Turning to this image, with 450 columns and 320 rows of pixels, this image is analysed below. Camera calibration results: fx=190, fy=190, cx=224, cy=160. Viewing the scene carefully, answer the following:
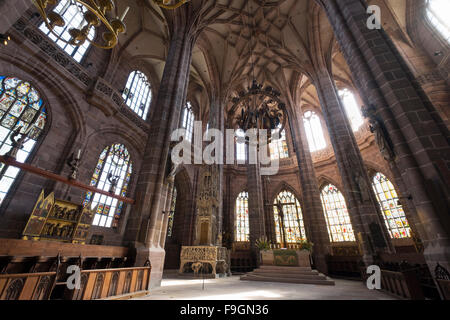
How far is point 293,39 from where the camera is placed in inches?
593

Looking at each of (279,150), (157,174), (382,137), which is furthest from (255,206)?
(382,137)

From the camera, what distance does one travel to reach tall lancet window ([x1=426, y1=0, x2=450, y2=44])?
10234mm

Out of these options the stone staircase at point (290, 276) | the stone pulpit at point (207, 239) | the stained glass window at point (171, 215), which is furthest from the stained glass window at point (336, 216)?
the stained glass window at point (171, 215)

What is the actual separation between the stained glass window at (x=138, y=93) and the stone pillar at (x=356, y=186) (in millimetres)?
12996

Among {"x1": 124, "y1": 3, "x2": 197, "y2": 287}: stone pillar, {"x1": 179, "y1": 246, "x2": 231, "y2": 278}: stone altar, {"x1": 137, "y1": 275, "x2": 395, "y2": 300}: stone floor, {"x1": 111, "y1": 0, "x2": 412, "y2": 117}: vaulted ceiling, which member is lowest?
{"x1": 137, "y1": 275, "x2": 395, "y2": 300}: stone floor

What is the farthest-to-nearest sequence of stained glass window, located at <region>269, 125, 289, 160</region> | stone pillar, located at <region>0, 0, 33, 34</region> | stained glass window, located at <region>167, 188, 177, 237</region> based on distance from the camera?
stained glass window, located at <region>269, 125, 289, 160</region>
stained glass window, located at <region>167, 188, 177, 237</region>
stone pillar, located at <region>0, 0, 33, 34</region>

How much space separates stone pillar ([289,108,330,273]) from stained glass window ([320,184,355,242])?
506 cm

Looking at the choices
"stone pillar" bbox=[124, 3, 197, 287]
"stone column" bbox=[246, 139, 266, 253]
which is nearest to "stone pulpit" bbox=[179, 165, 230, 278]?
"stone column" bbox=[246, 139, 266, 253]

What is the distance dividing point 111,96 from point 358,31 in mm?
12319

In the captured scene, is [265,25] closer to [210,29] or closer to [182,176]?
[210,29]

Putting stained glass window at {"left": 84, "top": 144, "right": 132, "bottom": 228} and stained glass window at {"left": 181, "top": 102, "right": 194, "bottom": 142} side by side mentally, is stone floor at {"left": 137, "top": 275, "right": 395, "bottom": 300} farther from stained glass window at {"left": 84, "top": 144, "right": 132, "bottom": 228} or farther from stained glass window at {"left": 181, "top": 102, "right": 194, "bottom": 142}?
stained glass window at {"left": 181, "top": 102, "right": 194, "bottom": 142}

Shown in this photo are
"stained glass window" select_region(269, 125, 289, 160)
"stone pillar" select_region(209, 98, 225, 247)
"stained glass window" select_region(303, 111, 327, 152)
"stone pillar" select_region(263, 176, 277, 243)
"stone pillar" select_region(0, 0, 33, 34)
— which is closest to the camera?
"stone pillar" select_region(0, 0, 33, 34)

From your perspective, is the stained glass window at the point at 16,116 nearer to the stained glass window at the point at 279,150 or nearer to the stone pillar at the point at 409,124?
the stone pillar at the point at 409,124
